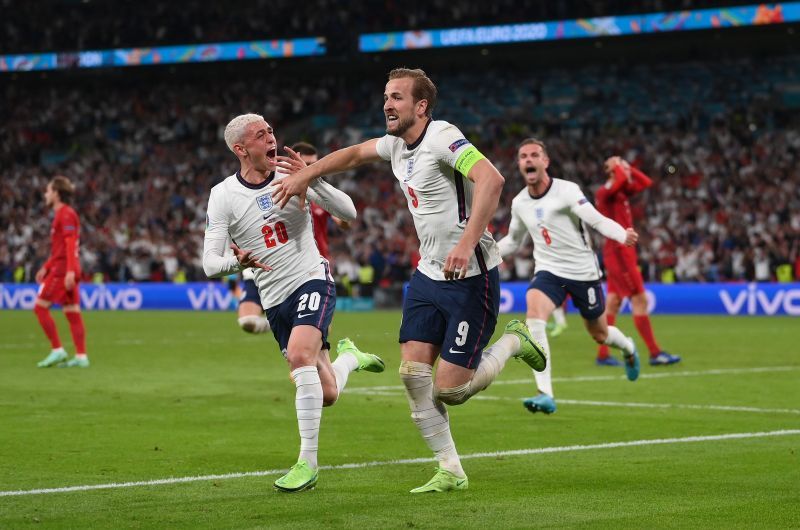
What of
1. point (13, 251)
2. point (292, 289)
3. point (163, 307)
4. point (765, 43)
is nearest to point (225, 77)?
point (13, 251)

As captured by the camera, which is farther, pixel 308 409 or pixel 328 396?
pixel 328 396

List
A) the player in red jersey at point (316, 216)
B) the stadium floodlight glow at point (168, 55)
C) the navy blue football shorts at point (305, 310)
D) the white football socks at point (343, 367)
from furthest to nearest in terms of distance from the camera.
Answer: the stadium floodlight glow at point (168, 55), the player in red jersey at point (316, 216), the white football socks at point (343, 367), the navy blue football shorts at point (305, 310)

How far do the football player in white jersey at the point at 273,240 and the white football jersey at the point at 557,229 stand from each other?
169 inches

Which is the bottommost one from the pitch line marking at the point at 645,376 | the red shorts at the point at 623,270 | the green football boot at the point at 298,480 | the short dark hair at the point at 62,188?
the pitch line marking at the point at 645,376

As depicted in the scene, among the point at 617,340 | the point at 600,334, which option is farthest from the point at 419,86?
the point at 617,340

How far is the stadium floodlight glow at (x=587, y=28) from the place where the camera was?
3956cm

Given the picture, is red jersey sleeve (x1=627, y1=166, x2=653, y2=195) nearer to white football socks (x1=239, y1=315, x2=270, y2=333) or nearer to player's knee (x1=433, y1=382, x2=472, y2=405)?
white football socks (x1=239, y1=315, x2=270, y2=333)

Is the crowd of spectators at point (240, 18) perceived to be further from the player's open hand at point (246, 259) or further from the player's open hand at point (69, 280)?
the player's open hand at point (246, 259)

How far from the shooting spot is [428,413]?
24.6ft

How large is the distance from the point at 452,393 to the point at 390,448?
6.73 feet

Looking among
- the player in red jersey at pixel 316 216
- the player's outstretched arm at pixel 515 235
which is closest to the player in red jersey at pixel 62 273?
the player in red jersey at pixel 316 216

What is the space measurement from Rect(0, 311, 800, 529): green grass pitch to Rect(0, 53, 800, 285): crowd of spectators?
59.0ft

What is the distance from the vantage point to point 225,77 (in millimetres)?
54375

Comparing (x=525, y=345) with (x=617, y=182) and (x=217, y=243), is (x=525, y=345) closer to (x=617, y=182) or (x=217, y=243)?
(x=217, y=243)
